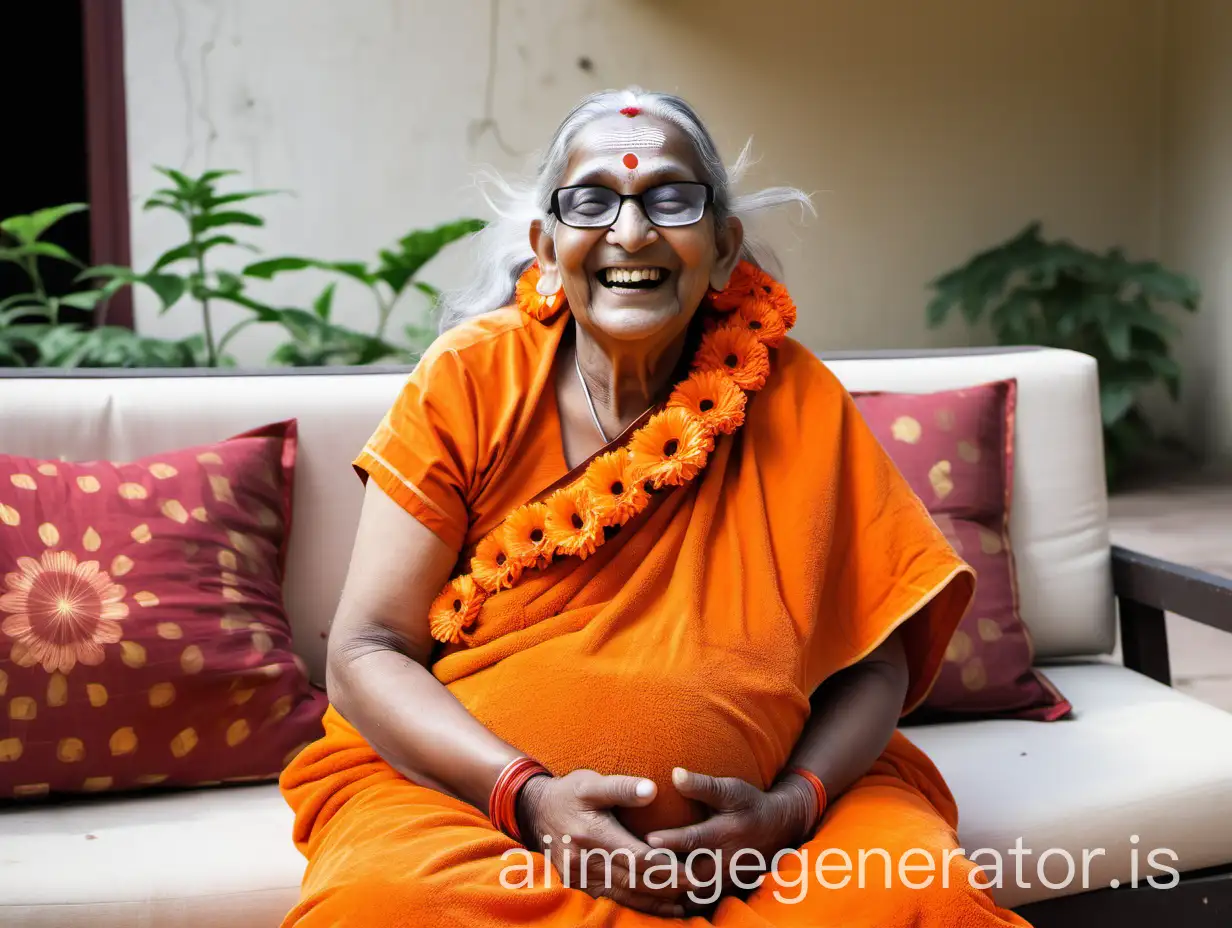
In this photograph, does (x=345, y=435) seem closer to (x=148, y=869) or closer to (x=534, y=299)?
(x=534, y=299)

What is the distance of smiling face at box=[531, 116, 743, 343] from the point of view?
1.62 m

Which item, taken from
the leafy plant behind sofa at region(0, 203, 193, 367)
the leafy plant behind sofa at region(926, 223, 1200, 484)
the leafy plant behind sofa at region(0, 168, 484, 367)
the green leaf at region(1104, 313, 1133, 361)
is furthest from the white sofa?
the leafy plant behind sofa at region(926, 223, 1200, 484)

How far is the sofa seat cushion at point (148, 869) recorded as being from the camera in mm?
1602

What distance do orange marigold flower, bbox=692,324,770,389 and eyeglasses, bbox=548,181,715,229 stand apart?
189 millimetres

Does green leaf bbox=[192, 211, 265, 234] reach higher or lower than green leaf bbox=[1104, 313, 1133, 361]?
higher

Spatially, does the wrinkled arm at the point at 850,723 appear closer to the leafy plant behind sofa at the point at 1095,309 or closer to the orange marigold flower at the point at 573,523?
the orange marigold flower at the point at 573,523

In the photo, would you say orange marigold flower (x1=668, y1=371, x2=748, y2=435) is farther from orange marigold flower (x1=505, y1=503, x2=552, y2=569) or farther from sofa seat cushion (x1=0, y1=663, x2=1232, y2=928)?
sofa seat cushion (x1=0, y1=663, x2=1232, y2=928)

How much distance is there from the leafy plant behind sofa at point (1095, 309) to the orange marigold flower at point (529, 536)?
4.99m

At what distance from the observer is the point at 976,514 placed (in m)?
2.20

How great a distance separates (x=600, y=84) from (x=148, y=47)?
6.65 ft

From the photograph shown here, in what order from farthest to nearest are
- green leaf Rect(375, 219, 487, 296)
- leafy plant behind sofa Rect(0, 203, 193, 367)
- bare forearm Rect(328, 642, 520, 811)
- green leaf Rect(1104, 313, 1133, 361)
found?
green leaf Rect(1104, 313, 1133, 361), green leaf Rect(375, 219, 487, 296), leafy plant behind sofa Rect(0, 203, 193, 367), bare forearm Rect(328, 642, 520, 811)

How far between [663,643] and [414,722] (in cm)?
31

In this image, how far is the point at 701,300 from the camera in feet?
5.84

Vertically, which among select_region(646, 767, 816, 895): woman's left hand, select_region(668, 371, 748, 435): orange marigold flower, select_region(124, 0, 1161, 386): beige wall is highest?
select_region(124, 0, 1161, 386): beige wall
